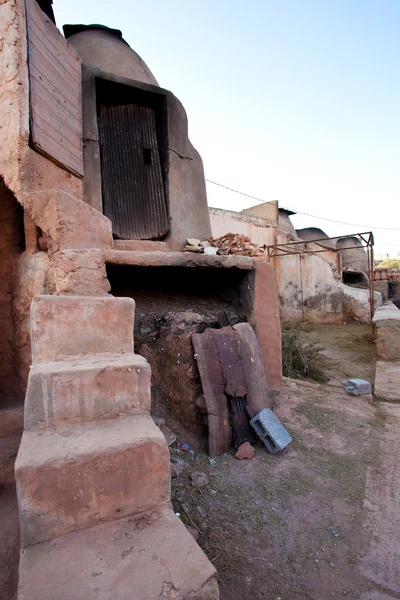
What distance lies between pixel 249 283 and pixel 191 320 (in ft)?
2.95

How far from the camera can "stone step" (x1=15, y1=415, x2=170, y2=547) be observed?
1.14 meters

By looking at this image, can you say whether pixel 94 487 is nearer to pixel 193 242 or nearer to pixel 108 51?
pixel 193 242

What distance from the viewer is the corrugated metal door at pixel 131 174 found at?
4.71 meters

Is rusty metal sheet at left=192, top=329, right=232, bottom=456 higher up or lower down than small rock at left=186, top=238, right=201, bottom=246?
lower down

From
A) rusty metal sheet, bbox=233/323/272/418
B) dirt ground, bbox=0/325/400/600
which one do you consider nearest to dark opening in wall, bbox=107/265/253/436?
dirt ground, bbox=0/325/400/600

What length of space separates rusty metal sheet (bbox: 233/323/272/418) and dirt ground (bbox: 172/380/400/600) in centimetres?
31

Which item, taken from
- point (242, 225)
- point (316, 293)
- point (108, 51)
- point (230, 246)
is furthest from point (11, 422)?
point (242, 225)

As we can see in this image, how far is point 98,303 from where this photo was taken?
181 centimetres

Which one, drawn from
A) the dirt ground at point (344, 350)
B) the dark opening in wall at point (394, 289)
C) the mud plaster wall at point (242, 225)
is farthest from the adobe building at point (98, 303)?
the dark opening in wall at point (394, 289)

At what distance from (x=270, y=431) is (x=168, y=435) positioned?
0.81 metres

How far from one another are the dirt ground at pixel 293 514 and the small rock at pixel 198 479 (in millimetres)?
32

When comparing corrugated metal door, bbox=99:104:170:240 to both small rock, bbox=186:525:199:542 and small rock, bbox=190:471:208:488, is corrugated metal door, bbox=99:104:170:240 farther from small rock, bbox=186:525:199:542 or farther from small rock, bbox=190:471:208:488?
small rock, bbox=186:525:199:542

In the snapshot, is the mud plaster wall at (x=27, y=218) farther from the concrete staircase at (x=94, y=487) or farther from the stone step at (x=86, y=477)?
the stone step at (x=86, y=477)

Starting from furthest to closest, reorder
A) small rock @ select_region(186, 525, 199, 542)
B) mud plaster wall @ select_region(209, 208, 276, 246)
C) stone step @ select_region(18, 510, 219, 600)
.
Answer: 1. mud plaster wall @ select_region(209, 208, 276, 246)
2. small rock @ select_region(186, 525, 199, 542)
3. stone step @ select_region(18, 510, 219, 600)
